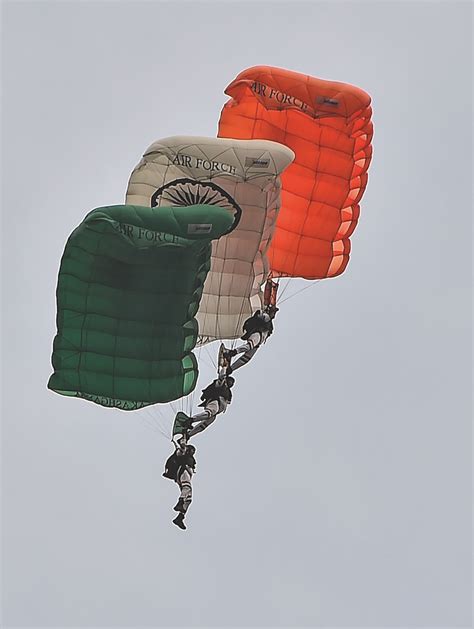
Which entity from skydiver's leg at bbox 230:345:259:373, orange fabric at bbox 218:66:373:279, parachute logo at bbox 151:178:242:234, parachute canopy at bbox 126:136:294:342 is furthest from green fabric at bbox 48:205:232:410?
orange fabric at bbox 218:66:373:279

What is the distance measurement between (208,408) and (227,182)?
12.8ft

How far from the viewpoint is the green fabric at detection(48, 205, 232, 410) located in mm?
28938

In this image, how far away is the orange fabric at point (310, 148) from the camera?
110 ft

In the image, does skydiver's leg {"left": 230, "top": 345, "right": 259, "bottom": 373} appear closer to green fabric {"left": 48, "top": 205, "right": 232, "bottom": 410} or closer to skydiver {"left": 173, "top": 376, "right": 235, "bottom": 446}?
skydiver {"left": 173, "top": 376, "right": 235, "bottom": 446}

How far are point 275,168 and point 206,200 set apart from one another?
1.21m

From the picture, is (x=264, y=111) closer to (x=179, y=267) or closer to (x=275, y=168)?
(x=275, y=168)

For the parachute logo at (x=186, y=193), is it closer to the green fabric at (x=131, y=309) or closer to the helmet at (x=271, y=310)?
the green fabric at (x=131, y=309)

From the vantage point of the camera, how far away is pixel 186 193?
3112cm

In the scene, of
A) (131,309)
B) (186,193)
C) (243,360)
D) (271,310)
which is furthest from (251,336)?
(131,309)

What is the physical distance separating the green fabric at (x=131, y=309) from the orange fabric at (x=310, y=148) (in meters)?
4.48

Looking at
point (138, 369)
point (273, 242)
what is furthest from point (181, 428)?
point (273, 242)

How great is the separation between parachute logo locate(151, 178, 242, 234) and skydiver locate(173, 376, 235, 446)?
306 centimetres

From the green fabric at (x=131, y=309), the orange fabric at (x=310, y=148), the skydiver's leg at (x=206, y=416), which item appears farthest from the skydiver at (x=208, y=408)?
the orange fabric at (x=310, y=148)

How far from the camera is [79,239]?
2898 cm
